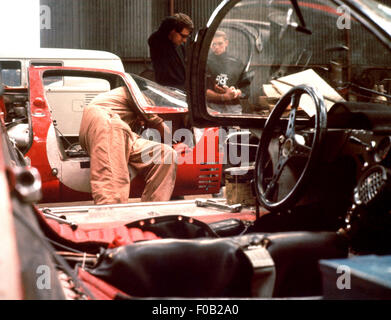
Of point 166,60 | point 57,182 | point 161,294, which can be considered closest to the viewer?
point 161,294

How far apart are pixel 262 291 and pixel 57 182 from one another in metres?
3.01

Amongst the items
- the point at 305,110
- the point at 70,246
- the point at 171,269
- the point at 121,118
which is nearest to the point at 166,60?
Result: the point at 121,118

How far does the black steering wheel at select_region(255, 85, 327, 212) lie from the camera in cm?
174

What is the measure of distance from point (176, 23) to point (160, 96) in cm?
88

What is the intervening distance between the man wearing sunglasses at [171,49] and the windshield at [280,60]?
211 centimetres

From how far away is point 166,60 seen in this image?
497cm

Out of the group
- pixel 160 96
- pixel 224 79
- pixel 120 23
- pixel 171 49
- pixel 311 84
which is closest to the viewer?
pixel 311 84

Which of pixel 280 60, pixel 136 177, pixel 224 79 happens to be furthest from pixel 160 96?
pixel 280 60

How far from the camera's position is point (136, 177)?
4.13m

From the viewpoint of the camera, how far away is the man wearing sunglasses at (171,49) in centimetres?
487

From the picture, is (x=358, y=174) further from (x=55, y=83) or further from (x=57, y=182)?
(x=55, y=83)

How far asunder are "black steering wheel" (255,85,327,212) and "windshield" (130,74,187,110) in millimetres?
2082

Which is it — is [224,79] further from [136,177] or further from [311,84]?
[136,177]

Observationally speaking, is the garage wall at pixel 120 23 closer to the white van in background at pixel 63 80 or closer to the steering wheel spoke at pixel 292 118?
the white van in background at pixel 63 80
